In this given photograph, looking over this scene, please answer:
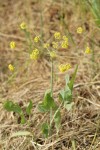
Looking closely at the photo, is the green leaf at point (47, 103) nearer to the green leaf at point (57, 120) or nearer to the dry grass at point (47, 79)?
the green leaf at point (57, 120)

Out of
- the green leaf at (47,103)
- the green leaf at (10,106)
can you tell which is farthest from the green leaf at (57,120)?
the green leaf at (10,106)

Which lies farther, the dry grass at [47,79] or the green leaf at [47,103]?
the dry grass at [47,79]

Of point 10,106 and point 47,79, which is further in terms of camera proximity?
point 47,79

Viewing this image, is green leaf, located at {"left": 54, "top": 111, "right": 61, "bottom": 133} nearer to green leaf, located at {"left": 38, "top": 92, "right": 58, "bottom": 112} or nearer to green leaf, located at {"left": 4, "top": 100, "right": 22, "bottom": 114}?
green leaf, located at {"left": 38, "top": 92, "right": 58, "bottom": 112}

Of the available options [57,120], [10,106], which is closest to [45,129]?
[57,120]

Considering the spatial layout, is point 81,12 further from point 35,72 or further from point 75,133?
point 75,133

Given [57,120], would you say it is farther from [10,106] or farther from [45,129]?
[10,106]

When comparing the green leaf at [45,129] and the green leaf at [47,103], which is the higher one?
the green leaf at [47,103]

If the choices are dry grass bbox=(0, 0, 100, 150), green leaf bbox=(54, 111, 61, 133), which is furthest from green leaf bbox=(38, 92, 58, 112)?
dry grass bbox=(0, 0, 100, 150)
